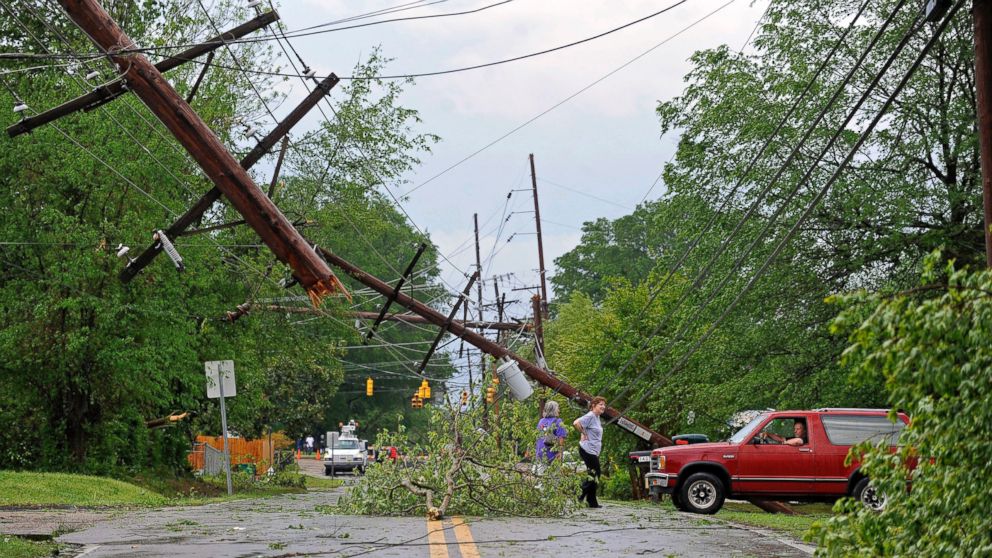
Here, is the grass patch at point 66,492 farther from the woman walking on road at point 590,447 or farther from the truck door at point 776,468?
the truck door at point 776,468

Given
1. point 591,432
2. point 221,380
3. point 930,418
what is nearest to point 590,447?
point 591,432

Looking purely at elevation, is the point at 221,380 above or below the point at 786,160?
below

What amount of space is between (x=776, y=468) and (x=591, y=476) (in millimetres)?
3158

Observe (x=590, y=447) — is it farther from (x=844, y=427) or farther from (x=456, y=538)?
(x=456, y=538)

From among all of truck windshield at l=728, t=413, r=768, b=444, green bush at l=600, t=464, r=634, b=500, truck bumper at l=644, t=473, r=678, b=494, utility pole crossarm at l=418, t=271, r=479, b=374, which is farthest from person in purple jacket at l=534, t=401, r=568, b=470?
green bush at l=600, t=464, r=634, b=500

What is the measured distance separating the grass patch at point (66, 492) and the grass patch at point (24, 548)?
316 inches

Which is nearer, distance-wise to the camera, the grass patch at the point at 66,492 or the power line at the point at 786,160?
the power line at the point at 786,160

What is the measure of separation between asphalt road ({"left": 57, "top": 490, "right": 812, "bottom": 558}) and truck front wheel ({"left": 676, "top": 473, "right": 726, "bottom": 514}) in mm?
3281

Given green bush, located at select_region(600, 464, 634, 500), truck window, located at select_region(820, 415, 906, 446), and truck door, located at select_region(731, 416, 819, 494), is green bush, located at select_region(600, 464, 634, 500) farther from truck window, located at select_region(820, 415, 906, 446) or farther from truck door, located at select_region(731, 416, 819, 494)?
truck window, located at select_region(820, 415, 906, 446)

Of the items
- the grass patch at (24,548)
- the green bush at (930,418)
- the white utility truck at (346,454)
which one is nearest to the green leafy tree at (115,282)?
the grass patch at (24,548)

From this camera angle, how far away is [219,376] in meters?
26.9

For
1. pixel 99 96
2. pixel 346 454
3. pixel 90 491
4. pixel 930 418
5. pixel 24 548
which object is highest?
pixel 99 96

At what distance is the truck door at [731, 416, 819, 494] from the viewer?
66.2ft

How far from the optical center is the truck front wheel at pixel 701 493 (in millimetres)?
20000
